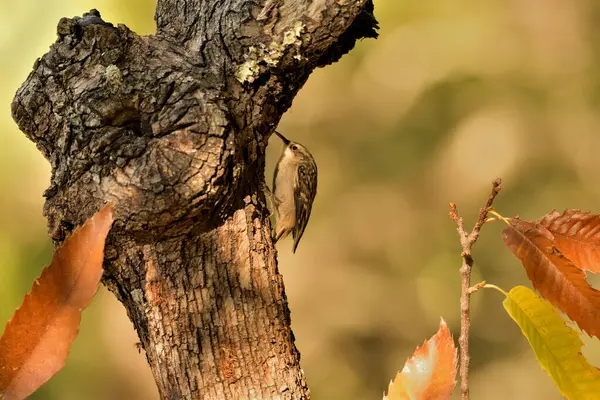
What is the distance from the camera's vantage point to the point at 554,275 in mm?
810

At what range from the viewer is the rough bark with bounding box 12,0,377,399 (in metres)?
1.12

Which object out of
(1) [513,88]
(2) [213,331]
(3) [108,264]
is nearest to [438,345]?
(2) [213,331]

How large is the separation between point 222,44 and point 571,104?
3241mm

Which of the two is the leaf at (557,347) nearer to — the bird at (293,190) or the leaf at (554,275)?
the leaf at (554,275)

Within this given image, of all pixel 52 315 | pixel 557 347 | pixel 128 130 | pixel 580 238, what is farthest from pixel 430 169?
pixel 52 315

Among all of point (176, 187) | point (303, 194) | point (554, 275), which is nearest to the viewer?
point (554, 275)

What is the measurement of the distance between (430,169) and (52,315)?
3.59m

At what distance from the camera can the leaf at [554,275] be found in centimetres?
77

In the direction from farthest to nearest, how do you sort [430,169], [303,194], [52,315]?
[430,169], [303,194], [52,315]

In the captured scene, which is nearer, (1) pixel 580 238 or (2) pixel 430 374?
(2) pixel 430 374

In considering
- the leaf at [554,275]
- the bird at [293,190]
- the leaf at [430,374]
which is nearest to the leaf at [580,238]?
the leaf at [554,275]

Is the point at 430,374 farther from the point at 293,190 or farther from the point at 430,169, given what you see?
the point at 430,169

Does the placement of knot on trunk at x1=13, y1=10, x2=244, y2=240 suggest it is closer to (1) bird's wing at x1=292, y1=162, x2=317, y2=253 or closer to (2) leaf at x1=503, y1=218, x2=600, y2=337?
(2) leaf at x1=503, y1=218, x2=600, y2=337

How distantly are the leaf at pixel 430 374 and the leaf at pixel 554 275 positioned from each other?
7.7 inches
